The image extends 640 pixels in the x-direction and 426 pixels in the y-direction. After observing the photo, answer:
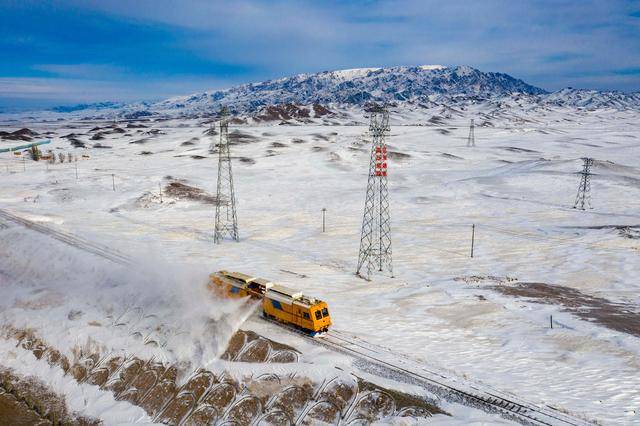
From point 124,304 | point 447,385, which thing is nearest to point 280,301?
point 447,385

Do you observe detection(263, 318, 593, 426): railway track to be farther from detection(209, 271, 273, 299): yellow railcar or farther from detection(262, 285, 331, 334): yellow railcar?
detection(209, 271, 273, 299): yellow railcar

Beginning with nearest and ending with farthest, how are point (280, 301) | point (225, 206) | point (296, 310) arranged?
point (296, 310), point (280, 301), point (225, 206)

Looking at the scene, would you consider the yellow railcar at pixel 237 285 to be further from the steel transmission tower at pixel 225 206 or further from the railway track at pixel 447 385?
the steel transmission tower at pixel 225 206

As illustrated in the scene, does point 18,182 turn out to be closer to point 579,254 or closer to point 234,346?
point 234,346

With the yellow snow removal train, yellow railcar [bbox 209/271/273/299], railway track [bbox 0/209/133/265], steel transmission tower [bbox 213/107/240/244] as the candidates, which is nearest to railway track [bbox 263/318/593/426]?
the yellow snow removal train

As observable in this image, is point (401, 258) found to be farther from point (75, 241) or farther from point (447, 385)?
point (75, 241)
